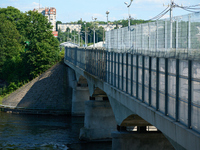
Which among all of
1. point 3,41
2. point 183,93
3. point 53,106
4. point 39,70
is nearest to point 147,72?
point 183,93

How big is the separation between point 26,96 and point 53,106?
8285mm

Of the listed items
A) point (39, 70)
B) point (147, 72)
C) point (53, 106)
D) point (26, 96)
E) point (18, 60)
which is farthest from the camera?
point (18, 60)

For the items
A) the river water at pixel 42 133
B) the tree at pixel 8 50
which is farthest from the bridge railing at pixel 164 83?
the tree at pixel 8 50

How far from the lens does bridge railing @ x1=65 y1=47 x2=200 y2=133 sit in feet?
51.2

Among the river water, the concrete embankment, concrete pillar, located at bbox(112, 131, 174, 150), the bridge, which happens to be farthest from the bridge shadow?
concrete pillar, located at bbox(112, 131, 174, 150)

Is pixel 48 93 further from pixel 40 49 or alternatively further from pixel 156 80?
pixel 156 80

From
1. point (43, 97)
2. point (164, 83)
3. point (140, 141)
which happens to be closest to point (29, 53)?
point (43, 97)

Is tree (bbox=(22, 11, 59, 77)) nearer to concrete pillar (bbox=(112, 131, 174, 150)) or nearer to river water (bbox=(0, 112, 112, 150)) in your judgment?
river water (bbox=(0, 112, 112, 150))

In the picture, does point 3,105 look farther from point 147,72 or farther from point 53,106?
point 147,72

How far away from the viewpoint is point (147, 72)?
859 inches

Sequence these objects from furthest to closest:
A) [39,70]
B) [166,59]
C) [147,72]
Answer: [39,70] < [147,72] < [166,59]

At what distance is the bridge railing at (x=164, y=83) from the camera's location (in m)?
15.6

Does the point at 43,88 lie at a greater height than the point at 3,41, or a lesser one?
lesser

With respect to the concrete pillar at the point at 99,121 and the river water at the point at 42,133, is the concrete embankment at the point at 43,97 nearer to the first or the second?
the river water at the point at 42,133
